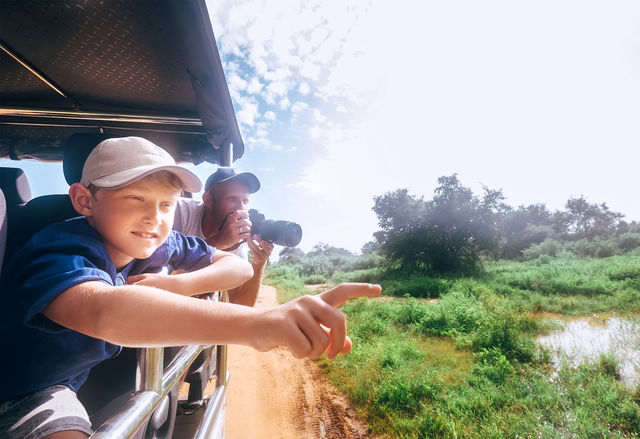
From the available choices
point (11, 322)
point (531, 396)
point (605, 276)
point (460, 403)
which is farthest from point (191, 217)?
point (605, 276)

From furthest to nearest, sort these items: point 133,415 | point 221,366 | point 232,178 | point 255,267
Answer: point 255,267, point 232,178, point 221,366, point 133,415

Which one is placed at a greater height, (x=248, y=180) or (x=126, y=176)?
(x=248, y=180)

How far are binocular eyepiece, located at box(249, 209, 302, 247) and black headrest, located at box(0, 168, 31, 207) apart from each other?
1.16 metres

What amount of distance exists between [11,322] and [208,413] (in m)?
0.89

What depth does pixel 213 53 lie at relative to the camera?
153cm

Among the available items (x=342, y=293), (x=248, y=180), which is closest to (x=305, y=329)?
(x=342, y=293)

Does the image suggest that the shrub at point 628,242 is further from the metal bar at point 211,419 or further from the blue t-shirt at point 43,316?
the blue t-shirt at point 43,316

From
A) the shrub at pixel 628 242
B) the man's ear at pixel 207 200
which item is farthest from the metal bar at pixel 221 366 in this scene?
the shrub at pixel 628 242

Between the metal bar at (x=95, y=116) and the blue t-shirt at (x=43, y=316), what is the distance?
1.68 metres

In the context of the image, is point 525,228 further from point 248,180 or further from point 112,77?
point 112,77

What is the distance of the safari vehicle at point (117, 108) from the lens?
1109mm

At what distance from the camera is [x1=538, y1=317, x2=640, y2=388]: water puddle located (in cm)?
523

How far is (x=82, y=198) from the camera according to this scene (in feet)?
3.14

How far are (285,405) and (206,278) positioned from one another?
12.0 feet
